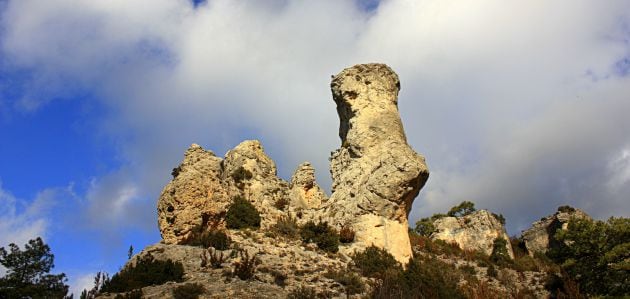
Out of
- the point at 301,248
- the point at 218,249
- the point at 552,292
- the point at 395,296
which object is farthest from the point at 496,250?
the point at 218,249

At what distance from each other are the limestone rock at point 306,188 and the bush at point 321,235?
5759 millimetres

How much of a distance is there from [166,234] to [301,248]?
662 cm

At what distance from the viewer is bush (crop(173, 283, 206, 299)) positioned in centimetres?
1518

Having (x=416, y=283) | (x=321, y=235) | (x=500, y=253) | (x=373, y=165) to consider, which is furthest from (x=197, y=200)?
(x=500, y=253)

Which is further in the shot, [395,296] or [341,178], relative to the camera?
[341,178]

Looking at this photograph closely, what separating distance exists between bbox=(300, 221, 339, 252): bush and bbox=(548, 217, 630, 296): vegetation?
36.3ft

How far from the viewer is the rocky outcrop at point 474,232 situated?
36000 millimetres

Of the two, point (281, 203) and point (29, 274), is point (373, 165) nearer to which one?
point (281, 203)

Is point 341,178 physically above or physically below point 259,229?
above

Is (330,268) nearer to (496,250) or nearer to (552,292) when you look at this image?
(552,292)

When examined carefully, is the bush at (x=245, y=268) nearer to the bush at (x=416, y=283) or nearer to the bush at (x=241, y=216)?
the bush at (x=416, y=283)

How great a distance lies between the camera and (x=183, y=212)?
71.9ft

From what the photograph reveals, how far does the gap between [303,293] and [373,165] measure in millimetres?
12961

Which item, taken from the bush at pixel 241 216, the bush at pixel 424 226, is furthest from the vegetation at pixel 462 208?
the bush at pixel 241 216
